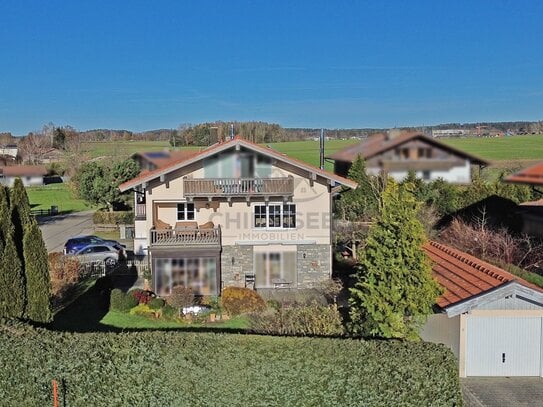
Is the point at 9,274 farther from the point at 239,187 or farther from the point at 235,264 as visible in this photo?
the point at 235,264

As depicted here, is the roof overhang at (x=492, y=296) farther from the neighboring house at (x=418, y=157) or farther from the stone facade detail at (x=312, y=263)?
the stone facade detail at (x=312, y=263)

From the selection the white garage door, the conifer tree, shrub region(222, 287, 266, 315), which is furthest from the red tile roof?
shrub region(222, 287, 266, 315)

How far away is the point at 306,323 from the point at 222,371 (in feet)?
13.4

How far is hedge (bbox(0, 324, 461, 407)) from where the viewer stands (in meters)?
8.98

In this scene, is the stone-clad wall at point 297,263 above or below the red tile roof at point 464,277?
below

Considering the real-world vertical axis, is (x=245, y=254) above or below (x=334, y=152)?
below

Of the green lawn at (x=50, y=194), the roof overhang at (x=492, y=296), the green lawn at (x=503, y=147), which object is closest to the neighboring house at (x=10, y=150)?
the green lawn at (x=50, y=194)

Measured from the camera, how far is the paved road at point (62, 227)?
35.2 metres

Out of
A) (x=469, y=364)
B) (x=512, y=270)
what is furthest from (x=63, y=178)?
(x=512, y=270)

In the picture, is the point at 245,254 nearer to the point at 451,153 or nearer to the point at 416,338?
the point at 416,338

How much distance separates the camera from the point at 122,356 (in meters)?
9.47

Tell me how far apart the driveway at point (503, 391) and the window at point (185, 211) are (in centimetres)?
1363

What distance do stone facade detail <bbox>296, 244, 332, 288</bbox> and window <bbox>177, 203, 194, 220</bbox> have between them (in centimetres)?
490

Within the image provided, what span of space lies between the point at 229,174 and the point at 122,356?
11.6 meters
